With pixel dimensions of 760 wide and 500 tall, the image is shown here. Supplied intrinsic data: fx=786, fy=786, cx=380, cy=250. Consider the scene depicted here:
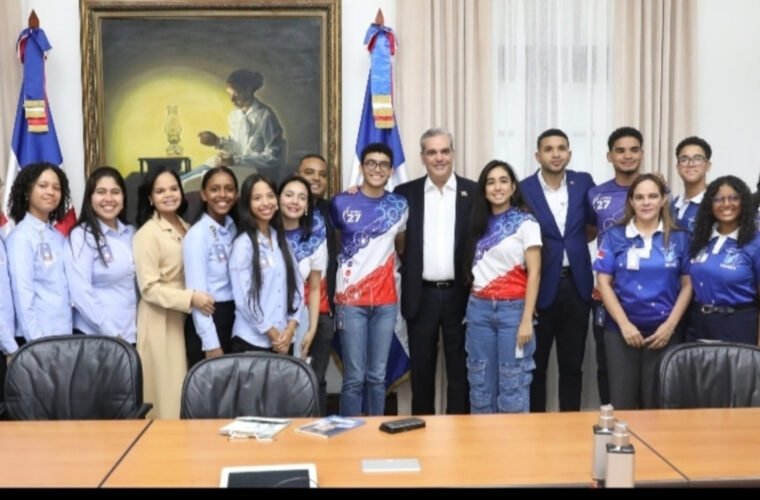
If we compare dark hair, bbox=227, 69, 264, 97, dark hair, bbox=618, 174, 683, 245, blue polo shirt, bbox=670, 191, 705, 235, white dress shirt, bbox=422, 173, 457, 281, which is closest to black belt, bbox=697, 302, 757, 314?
dark hair, bbox=618, 174, 683, 245

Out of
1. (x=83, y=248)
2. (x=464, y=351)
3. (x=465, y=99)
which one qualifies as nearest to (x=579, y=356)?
(x=464, y=351)

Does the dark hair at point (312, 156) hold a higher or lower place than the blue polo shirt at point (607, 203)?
higher

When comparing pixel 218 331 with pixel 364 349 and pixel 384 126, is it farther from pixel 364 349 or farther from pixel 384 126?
pixel 384 126

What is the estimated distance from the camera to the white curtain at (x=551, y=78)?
5238mm

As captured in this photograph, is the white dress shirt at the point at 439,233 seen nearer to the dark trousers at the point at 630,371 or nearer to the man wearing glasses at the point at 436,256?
the man wearing glasses at the point at 436,256

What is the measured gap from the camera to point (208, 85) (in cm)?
523

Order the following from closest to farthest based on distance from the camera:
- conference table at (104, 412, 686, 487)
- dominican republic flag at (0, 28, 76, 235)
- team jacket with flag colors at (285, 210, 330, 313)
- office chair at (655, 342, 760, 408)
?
conference table at (104, 412, 686, 487)
office chair at (655, 342, 760, 408)
team jacket with flag colors at (285, 210, 330, 313)
dominican republic flag at (0, 28, 76, 235)

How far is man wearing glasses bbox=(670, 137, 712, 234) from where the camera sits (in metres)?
4.34

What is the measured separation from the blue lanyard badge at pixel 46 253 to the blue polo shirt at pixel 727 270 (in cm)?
312

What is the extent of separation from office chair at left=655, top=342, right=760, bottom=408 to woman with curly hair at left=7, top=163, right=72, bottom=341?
276 cm

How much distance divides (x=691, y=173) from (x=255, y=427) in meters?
3.01

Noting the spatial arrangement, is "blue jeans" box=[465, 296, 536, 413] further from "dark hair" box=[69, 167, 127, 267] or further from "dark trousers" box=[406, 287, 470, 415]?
"dark hair" box=[69, 167, 127, 267]

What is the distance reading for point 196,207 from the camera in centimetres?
514

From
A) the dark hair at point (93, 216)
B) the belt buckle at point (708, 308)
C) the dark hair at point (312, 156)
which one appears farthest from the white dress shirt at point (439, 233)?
the dark hair at point (93, 216)
